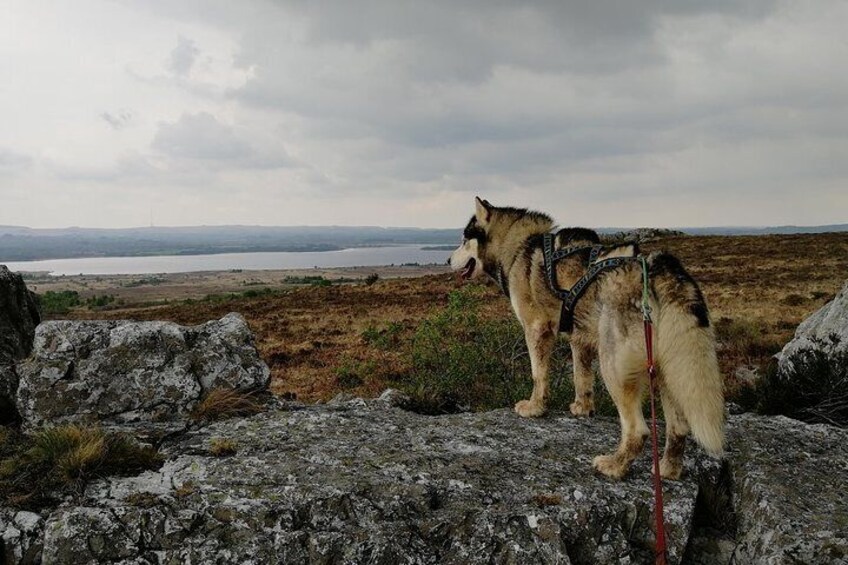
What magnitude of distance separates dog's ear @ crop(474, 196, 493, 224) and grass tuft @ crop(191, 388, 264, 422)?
356 cm

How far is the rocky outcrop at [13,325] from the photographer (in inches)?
258

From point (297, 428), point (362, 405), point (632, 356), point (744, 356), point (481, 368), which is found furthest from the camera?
point (744, 356)

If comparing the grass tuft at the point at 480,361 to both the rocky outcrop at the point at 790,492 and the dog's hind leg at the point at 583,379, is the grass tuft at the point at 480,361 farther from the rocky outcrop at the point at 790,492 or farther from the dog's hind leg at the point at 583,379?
the rocky outcrop at the point at 790,492

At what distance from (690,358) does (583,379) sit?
2.29 meters

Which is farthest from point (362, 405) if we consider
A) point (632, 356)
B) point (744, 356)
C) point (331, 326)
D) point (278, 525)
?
point (331, 326)

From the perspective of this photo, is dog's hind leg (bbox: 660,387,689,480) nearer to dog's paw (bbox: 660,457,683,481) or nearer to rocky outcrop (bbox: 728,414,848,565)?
dog's paw (bbox: 660,457,683,481)

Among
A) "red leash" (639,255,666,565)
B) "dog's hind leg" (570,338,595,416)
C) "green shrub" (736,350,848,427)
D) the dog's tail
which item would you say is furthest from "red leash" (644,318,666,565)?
"green shrub" (736,350,848,427)

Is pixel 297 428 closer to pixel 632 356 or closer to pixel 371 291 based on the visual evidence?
pixel 632 356

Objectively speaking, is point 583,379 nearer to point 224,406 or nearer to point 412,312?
point 224,406

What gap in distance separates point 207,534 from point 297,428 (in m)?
1.89

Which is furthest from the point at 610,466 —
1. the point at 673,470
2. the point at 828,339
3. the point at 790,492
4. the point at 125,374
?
the point at 828,339

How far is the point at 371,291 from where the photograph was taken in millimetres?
46844

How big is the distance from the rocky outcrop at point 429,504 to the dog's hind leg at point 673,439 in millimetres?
150

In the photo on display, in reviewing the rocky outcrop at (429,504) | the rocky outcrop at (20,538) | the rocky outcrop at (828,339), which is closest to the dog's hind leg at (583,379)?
the rocky outcrop at (429,504)
